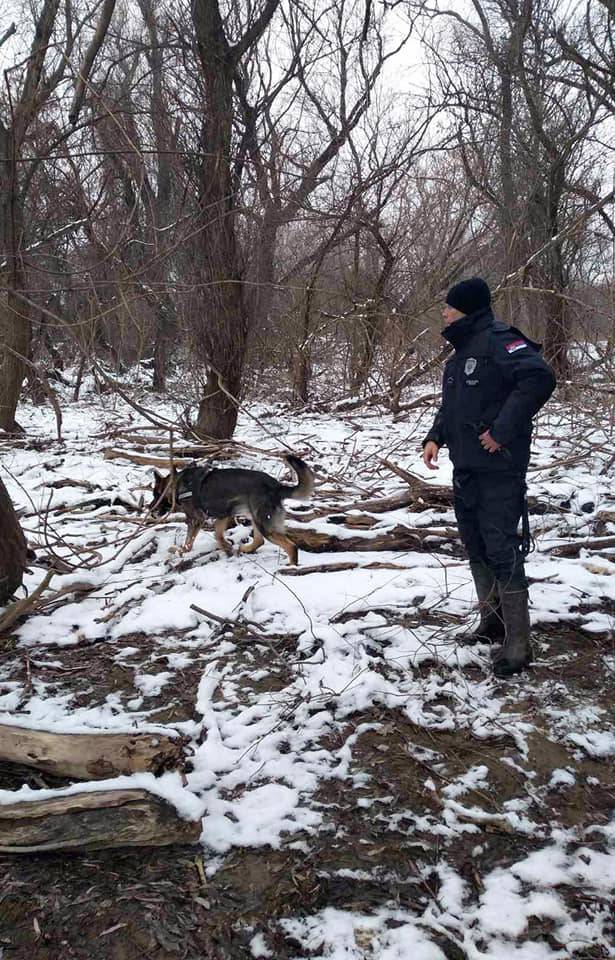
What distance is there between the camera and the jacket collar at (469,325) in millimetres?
3467

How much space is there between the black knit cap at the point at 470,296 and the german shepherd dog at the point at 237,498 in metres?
2.37

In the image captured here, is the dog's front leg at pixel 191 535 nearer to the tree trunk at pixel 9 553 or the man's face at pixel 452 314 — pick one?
the tree trunk at pixel 9 553

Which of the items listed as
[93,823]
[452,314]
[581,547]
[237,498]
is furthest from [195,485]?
[93,823]

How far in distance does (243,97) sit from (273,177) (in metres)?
1.30

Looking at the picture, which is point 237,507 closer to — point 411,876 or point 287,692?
point 287,692

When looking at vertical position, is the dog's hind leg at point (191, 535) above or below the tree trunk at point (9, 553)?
below

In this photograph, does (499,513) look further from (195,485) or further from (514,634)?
(195,485)

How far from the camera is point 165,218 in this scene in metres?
8.71

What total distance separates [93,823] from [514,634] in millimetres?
2382

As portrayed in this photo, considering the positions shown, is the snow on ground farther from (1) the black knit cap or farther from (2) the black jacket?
(1) the black knit cap

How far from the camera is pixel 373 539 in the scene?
5.60 m

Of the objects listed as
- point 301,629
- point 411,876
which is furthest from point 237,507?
point 411,876

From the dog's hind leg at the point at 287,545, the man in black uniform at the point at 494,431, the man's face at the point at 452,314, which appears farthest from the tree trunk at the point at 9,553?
the man's face at the point at 452,314

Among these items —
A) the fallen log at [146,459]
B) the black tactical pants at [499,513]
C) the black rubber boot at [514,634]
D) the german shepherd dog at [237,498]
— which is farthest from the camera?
the fallen log at [146,459]
